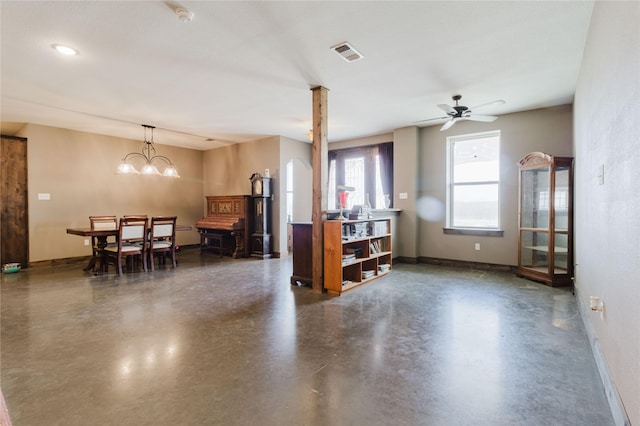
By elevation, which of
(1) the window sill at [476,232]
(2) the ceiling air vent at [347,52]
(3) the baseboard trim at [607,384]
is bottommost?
(3) the baseboard trim at [607,384]

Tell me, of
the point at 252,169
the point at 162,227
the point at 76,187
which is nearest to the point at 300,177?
the point at 252,169

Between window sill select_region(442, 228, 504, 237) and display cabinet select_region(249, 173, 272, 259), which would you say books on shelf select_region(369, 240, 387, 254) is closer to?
window sill select_region(442, 228, 504, 237)

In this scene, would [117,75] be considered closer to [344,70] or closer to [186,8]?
[186,8]

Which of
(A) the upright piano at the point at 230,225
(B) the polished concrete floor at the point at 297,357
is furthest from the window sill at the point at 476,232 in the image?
(A) the upright piano at the point at 230,225

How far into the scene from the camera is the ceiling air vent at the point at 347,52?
9.64 ft

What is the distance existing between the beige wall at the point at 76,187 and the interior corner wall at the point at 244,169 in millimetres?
950

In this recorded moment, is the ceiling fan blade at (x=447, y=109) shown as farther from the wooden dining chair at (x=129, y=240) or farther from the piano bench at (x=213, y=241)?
the piano bench at (x=213, y=241)

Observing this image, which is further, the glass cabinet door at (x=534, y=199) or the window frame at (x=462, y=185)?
the window frame at (x=462, y=185)

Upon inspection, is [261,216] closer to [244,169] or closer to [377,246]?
[244,169]

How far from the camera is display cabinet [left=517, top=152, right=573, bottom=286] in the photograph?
4.20 m

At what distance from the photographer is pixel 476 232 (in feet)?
17.7

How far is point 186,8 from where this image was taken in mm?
2375

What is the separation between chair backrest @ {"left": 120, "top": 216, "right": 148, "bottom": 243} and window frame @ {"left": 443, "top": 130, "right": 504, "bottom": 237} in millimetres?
5521

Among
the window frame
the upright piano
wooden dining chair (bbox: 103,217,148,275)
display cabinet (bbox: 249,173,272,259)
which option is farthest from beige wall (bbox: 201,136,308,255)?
the window frame
